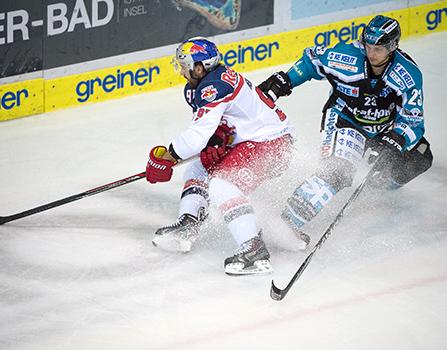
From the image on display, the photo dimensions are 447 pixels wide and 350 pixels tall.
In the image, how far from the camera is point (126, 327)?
14.1 ft

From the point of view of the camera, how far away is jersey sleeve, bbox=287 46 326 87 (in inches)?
215

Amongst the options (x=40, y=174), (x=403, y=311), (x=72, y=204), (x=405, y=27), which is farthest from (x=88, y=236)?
(x=405, y=27)

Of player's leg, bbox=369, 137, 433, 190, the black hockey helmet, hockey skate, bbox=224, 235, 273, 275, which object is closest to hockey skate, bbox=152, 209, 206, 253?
hockey skate, bbox=224, 235, 273, 275

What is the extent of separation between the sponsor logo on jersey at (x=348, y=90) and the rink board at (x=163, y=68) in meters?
1.92

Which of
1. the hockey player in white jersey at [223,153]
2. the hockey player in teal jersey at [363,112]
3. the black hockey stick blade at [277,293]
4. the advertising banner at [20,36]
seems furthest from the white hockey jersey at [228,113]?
the advertising banner at [20,36]

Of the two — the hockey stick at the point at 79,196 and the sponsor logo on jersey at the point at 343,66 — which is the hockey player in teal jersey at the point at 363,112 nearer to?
the sponsor logo on jersey at the point at 343,66

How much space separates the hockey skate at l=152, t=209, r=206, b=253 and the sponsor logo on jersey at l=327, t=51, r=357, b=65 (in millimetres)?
1052

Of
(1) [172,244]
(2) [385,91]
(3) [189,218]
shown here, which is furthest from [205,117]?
(2) [385,91]

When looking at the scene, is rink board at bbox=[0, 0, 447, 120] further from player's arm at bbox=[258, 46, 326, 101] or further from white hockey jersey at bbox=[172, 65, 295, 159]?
white hockey jersey at bbox=[172, 65, 295, 159]

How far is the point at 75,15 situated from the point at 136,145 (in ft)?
3.00

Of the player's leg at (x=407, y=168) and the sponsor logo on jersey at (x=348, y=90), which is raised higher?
the sponsor logo on jersey at (x=348, y=90)

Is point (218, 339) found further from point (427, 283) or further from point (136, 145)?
point (136, 145)

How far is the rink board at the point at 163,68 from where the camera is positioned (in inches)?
262

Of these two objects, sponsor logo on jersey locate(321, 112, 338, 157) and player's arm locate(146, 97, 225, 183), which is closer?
player's arm locate(146, 97, 225, 183)
